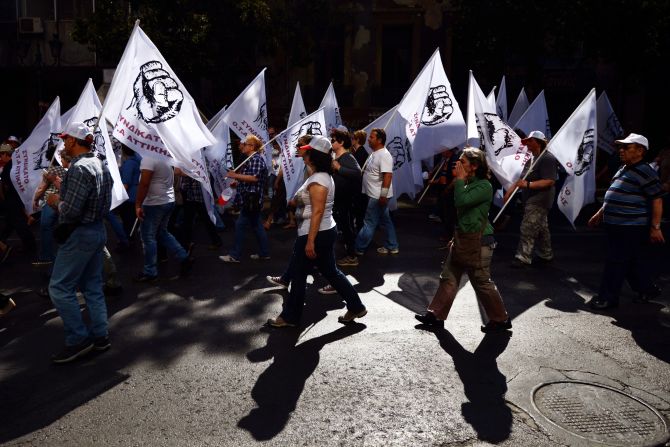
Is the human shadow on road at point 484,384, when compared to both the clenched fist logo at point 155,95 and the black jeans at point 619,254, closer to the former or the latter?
the black jeans at point 619,254

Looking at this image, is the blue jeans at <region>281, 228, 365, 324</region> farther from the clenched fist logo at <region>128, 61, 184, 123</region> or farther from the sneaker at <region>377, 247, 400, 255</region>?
the sneaker at <region>377, 247, 400, 255</region>

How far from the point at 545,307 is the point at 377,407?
9.72 feet

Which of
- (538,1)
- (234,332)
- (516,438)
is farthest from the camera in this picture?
(538,1)

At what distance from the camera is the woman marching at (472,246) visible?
5355 mm

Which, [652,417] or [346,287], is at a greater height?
[346,287]

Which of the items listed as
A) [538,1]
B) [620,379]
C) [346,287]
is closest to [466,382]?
[620,379]

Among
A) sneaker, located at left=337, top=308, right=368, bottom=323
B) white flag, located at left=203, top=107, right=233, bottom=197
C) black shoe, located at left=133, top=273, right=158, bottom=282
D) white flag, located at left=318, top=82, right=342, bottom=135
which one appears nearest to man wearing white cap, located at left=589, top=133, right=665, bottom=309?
sneaker, located at left=337, top=308, right=368, bottom=323

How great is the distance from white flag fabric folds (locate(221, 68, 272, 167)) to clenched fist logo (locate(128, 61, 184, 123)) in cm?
253

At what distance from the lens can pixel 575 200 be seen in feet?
24.3

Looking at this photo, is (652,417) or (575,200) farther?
(575,200)

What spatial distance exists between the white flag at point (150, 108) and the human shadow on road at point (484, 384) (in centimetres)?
316

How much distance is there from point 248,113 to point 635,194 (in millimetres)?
5352

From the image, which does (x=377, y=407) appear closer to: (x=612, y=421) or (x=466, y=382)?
(x=466, y=382)

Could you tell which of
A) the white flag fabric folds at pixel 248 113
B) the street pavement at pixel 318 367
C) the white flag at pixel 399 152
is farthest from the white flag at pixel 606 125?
the white flag fabric folds at pixel 248 113
